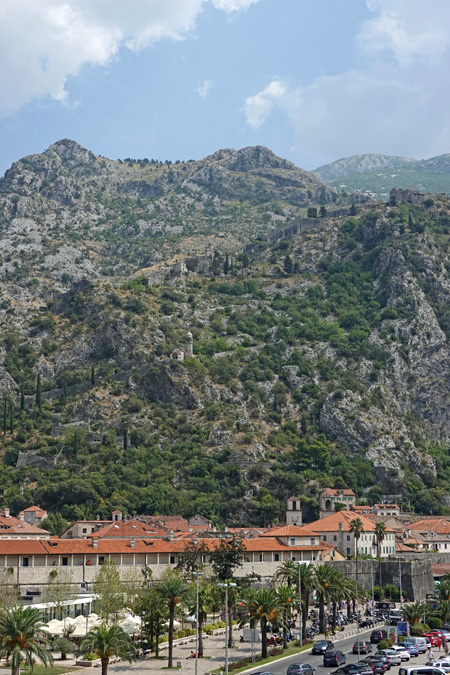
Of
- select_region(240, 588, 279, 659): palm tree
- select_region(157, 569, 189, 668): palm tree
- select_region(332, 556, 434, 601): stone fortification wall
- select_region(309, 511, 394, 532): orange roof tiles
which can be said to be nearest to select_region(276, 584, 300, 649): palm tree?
select_region(240, 588, 279, 659): palm tree

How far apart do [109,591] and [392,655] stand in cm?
2557

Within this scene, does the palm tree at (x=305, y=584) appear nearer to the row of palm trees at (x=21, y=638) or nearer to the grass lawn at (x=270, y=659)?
the grass lawn at (x=270, y=659)

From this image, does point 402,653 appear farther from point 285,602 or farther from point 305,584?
point 305,584

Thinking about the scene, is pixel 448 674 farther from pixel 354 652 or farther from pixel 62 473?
pixel 62 473

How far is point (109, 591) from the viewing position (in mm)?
84500

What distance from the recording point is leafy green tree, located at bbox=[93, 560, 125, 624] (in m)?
82.8

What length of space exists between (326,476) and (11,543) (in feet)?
334

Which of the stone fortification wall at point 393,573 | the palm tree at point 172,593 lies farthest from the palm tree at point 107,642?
the stone fortification wall at point 393,573

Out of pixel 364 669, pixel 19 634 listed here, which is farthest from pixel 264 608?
pixel 19 634

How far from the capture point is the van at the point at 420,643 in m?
81.3

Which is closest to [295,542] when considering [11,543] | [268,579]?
[268,579]

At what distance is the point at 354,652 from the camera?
78562 millimetres

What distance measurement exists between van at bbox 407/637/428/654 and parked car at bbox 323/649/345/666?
11.4 m

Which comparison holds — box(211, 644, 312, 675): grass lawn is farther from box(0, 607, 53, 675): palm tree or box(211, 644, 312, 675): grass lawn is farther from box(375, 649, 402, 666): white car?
box(0, 607, 53, 675): palm tree
